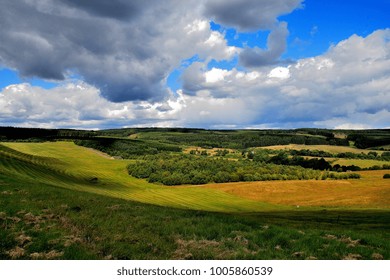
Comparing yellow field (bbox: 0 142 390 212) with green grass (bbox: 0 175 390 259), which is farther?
yellow field (bbox: 0 142 390 212)

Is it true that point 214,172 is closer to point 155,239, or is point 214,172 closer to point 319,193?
point 319,193

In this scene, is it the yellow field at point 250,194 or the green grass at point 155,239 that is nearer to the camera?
the green grass at point 155,239

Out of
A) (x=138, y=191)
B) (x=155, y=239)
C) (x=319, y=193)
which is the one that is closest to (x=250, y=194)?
(x=319, y=193)

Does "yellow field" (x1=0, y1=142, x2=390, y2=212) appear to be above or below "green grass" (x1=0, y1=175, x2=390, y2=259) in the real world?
below

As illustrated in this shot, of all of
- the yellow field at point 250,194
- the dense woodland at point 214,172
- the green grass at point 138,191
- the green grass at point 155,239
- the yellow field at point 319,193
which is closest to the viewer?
the green grass at point 155,239

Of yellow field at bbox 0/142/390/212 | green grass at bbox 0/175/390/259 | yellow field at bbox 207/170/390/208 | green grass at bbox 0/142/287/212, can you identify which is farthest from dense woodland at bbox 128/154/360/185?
green grass at bbox 0/175/390/259

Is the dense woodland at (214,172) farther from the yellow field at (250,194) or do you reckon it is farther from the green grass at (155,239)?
the green grass at (155,239)

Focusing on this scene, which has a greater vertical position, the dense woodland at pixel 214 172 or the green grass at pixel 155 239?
the green grass at pixel 155 239

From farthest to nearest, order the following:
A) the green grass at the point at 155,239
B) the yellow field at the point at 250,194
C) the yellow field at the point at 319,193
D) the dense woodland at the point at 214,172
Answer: the dense woodland at the point at 214,172
the yellow field at the point at 319,193
the yellow field at the point at 250,194
the green grass at the point at 155,239

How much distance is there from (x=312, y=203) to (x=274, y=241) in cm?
8025

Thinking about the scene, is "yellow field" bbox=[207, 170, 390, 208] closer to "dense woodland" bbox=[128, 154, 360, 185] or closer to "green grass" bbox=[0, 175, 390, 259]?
"dense woodland" bbox=[128, 154, 360, 185]

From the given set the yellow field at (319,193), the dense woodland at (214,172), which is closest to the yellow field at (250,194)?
the yellow field at (319,193)

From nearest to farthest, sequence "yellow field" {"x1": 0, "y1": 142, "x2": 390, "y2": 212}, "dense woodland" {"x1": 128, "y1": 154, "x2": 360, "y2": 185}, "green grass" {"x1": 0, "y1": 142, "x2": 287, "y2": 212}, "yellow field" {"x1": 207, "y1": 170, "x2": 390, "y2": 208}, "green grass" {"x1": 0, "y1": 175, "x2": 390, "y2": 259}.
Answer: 1. "green grass" {"x1": 0, "y1": 175, "x2": 390, "y2": 259}
2. "green grass" {"x1": 0, "y1": 142, "x2": 287, "y2": 212}
3. "yellow field" {"x1": 0, "y1": 142, "x2": 390, "y2": 212}
4. "yellow field" {"x1": 207, "y1": 170, "x2": 390, "y2": 208}
5. "dense woodland" {"x1": 128, "y1": 154, "x2": 360, "y2": 185}
